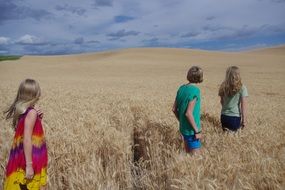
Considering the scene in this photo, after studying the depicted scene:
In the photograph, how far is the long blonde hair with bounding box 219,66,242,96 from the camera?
21.7 feet

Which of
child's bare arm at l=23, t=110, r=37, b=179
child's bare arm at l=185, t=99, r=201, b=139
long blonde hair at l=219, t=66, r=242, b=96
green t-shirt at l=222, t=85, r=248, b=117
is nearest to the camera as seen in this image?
child's bare arm at l=23, t=110, r=37, b=179

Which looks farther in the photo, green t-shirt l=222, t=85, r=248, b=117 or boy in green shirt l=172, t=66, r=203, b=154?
green t-shirt l=222, t=85, r=248, b=117

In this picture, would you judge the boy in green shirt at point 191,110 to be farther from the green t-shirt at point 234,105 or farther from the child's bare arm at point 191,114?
the green t-shirt at point 234,105

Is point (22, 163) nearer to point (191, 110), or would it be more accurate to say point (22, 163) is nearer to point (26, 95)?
point (26, 95)

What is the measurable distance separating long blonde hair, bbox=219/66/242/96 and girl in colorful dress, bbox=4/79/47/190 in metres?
3.40

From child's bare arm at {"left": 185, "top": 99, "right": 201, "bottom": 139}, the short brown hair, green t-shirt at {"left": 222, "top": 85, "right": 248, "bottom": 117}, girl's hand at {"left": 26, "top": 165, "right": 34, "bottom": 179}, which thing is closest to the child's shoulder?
girl's hand at {"left": 26, "top": 165, "right": 34, "bottom": 179}

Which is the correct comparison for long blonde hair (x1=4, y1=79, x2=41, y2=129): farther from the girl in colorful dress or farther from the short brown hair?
the short brown hair

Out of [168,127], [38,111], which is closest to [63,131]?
[168,127]

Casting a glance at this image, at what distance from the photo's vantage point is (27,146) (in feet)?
14.1

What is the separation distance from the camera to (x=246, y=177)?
4.21 m

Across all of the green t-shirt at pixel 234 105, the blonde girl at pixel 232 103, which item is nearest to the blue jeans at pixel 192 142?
the blonde girl at pixel 232 103

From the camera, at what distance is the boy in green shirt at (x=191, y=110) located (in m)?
5.81

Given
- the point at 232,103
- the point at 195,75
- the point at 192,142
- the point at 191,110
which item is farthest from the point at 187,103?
the point at 232,103

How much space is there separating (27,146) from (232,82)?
3653 millimetres
